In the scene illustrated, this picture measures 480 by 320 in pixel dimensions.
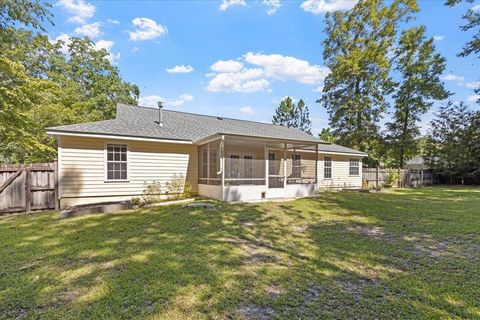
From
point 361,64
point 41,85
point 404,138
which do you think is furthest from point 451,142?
point 41,85

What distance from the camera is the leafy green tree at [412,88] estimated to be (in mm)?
23766

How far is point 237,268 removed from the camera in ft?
12.3

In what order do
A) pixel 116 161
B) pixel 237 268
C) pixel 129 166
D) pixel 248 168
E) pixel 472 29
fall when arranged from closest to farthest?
1. pixel 237 268
2. pixel 116 161
3. pixel 129 166
4. pixel 248 168
5. pixel 472 29

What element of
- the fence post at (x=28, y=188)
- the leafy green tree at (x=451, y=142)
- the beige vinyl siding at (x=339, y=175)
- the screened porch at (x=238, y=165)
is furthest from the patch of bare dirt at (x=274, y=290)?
the leafy green tree at (x=451, y=142)

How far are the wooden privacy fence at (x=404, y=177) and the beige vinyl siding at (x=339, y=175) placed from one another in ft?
5.25

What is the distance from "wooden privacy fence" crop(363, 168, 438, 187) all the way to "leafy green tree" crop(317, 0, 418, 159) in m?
4.52

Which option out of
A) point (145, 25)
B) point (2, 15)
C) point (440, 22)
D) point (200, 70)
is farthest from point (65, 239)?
point (440, 22)

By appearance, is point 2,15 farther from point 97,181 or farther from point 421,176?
point 421,176

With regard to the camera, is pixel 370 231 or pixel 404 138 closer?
pixel 370 231

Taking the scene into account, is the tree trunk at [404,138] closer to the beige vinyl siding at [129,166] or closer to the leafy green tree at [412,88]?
the leafy green tree at [412,88]

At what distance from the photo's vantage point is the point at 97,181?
9.14 m

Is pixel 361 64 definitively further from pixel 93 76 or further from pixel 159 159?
pixel 93 76

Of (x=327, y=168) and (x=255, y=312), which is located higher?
(x=327, y=168)

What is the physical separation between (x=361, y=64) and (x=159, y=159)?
22842 millimetres
